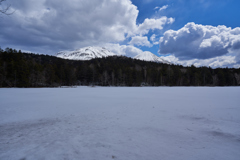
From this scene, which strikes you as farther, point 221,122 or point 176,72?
point 176,72

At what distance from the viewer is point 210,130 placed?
4859mm

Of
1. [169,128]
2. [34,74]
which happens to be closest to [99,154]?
[169,128]

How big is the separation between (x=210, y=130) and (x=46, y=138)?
6.38m

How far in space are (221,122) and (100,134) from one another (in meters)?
5.91

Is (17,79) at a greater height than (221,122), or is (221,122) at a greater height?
(17,79)

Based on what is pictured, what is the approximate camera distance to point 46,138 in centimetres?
417

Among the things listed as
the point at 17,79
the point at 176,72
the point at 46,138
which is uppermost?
the point at 176,72

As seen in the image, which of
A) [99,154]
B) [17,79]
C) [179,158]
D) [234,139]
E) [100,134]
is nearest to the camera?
[179,158]

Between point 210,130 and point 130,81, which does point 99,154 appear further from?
point 130,81

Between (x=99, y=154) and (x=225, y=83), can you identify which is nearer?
(x=99, y=154)

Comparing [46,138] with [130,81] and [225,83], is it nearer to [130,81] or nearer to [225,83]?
[130,81]

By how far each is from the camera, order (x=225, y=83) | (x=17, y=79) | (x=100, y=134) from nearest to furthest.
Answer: (x=100, y=134) → (x=17, y=79) → (x=225, y=83)

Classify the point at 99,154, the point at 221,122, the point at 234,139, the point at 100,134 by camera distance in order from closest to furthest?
the point at 99,154, the point at 234,139, the point at 100,134, the point at 221,122

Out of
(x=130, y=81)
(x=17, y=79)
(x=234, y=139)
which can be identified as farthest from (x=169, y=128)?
(x=130, y=81)
